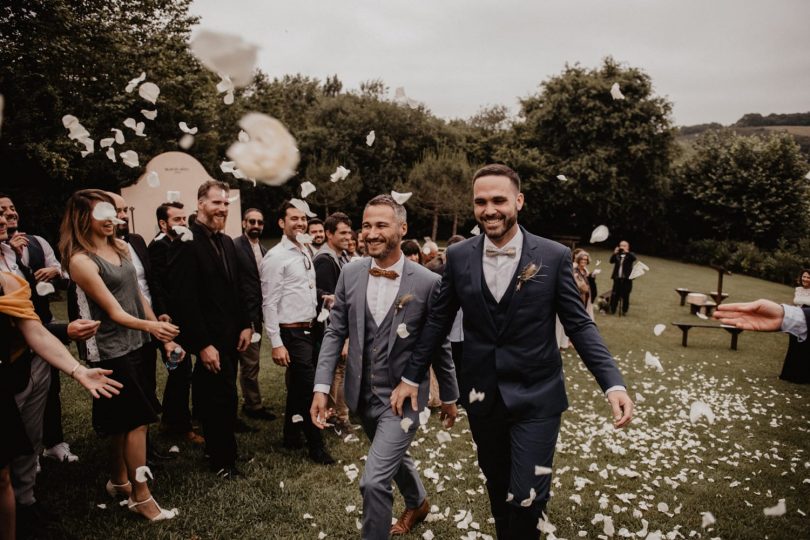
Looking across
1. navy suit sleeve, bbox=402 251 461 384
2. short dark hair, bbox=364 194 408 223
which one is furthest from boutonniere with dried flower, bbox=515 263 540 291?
short dark hair, bbox=364 194 408 223

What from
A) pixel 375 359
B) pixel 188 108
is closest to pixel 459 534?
pixel 375 359

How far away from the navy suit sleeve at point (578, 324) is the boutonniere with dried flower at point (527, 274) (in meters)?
Result: 0.15

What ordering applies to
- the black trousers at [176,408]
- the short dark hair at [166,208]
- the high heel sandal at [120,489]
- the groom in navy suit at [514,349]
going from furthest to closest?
the short dark hair at [166,208] < the black trousers at [176,408] < the high heel sandal at [120,489] < the groom in navy suit at [514,349]

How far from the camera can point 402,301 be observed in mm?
3303

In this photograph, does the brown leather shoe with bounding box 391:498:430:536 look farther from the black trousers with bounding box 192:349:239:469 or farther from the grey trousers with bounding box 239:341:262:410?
the grey trousers with bounding box 239:341:262:410

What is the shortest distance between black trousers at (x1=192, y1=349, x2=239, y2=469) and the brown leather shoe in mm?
1680

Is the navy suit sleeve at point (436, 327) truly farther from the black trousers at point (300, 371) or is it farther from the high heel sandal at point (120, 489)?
the high heel sandal at point (120, 489)

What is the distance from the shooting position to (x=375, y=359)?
132 inches

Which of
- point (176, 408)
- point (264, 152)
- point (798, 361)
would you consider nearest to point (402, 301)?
point (264, 152)

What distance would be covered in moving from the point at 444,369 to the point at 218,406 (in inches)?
85.8

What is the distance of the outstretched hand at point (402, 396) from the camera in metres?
3.16

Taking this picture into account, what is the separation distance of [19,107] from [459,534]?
16507 mm

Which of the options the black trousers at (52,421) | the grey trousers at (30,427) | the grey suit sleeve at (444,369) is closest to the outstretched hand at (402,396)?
the grey suit sleeve at (444,369)

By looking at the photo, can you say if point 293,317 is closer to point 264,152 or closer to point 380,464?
point 264,152
